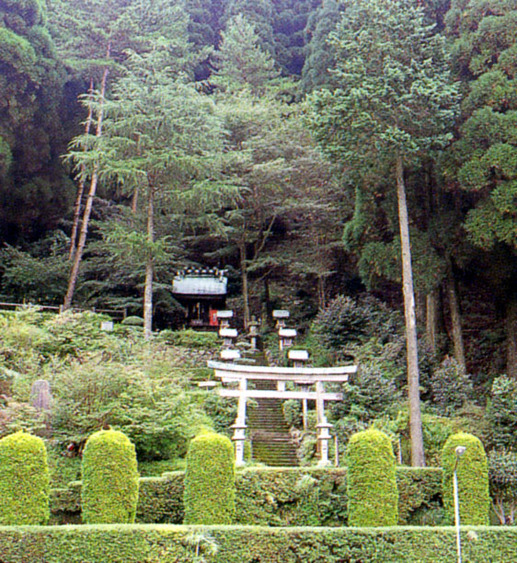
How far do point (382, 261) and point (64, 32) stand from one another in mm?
17598

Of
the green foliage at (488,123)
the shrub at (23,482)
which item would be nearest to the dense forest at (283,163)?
the green foliage at (488,123)

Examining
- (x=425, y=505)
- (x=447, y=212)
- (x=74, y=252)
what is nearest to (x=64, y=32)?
(x=74, y=252)

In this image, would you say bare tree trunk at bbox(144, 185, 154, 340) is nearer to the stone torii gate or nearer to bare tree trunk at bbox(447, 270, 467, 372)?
the stone torii gate

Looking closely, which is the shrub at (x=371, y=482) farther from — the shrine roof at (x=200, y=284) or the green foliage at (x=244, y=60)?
the green foliage at (x=244, y=60)

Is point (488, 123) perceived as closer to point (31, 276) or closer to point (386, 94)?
point (386, 94)

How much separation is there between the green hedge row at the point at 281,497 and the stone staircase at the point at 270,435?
3.15 metres

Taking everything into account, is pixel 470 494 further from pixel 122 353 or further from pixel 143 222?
pixel 143 222

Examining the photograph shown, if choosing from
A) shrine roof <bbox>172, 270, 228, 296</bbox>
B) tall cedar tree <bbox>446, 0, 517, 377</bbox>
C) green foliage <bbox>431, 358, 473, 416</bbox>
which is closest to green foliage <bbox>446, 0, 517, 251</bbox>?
tall cedar tree <bbox>446, 0, 517, 377</bbox>

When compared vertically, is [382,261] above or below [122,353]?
above

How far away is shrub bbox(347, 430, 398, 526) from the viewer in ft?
31.2

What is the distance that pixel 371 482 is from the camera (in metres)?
9.59

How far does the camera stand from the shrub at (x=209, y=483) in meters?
9.21

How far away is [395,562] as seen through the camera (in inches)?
351

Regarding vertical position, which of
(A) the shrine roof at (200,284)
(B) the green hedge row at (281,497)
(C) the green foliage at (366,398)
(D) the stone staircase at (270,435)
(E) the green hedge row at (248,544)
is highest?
(A) the shrine roof at (200,284)
